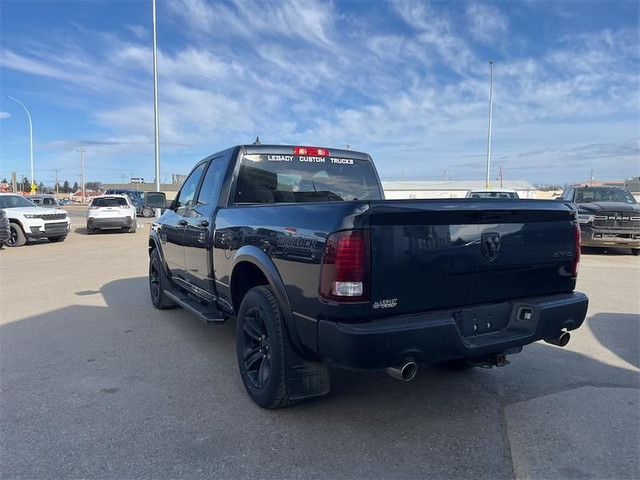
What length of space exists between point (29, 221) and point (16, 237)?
2.19 ft

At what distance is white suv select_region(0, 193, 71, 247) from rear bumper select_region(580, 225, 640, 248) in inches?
620

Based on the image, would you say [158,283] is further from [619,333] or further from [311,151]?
[619,333]

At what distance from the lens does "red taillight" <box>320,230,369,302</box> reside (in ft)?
9.00

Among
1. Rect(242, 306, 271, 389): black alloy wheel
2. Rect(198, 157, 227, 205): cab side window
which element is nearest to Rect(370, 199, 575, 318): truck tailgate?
Rect(242, 306, 271, 389): black alloy wheel

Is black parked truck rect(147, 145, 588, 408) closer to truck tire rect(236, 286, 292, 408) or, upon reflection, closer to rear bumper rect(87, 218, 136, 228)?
truck tire rect(236, 286, 292, 408)

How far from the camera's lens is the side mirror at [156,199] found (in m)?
6.42

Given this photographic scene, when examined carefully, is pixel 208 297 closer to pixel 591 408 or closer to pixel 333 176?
pixel 333 176

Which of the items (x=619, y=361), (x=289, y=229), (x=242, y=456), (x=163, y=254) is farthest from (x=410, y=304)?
(x=163, y=254)

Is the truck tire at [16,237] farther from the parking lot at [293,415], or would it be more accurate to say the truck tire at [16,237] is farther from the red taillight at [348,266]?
the red taillight at [348,266]

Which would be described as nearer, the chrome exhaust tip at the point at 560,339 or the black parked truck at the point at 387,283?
the black parked truck at the point at 387,283

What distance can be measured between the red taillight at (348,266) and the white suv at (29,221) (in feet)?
51.2

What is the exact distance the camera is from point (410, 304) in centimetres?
294

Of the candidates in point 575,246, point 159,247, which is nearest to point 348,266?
point 575,246

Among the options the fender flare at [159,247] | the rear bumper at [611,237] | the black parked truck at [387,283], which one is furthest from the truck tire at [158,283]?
the rear bumper at [611,237]
